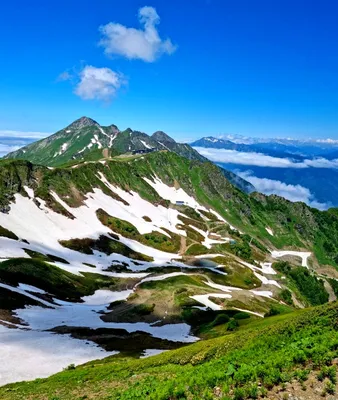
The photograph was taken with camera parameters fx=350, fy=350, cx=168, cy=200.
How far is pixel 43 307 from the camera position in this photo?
87.9 m

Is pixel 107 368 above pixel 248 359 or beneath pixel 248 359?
beneath

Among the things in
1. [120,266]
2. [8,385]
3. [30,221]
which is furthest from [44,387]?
[30,221]

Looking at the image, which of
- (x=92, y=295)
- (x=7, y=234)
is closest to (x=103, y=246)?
(x=7, y=234)

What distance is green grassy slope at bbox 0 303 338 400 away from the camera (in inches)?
794

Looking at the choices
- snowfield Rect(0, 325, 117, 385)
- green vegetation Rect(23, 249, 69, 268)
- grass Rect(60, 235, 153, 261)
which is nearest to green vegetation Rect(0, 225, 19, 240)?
green vegetation Rect(23, 249, 69, 268)

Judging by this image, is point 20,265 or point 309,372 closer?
point 309,372

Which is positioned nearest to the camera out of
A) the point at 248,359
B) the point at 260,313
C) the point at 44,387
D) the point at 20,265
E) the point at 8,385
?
the point at 248,359

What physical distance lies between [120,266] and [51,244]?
35013 mm

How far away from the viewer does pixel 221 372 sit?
22.0 m

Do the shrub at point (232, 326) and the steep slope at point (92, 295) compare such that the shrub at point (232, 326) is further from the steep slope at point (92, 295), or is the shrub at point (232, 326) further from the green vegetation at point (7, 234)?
the green vegetation at point (7, 234)

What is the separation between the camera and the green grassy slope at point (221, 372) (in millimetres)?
20172

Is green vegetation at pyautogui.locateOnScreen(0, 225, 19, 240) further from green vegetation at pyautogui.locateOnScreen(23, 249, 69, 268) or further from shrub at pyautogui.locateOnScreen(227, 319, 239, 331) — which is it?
shrub at pyautogui.locateOnScreen(227, 319, 239, 331)

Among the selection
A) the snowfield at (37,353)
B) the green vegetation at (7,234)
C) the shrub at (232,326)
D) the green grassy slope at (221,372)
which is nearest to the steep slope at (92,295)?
the snowfield at (37,353)

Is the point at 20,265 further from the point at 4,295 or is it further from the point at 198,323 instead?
the point at 198,323
